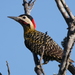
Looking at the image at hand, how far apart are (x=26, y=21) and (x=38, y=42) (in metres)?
1.02

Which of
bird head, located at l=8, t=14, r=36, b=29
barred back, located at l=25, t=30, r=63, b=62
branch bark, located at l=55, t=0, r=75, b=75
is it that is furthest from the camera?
bird head, located at l=8, t=14, r=36, b=29

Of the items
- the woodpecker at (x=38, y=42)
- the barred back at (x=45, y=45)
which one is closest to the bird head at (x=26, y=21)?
the woodpecker at (x=38, y=42)

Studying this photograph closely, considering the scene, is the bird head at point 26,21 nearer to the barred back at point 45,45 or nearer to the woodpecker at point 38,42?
the woodpecker at point 38,42

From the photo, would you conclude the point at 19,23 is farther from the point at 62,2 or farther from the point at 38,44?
the point at 62,2

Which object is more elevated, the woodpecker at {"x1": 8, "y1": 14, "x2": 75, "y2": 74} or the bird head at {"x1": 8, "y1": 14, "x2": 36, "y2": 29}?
the bird head at {"x1": 8, "y1": 14, "x2": 36, "y2": 29}

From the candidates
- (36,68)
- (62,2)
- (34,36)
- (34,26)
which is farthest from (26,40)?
(62,2)

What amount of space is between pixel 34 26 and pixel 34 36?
73 centimetres

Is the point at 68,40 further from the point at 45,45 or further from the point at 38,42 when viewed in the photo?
the point at 38,42

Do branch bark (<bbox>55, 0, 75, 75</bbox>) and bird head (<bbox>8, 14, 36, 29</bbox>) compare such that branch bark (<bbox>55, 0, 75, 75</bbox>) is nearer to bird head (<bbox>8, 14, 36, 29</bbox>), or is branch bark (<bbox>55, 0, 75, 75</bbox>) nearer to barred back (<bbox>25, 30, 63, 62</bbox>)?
barred back (<bbox>25, 30, 63, 62</bbox>)

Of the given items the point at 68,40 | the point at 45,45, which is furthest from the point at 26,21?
the point at 68,40

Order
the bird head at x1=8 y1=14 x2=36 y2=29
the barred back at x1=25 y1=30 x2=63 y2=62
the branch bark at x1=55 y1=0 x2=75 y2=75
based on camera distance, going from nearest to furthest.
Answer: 1. the branch bark at x1=55 y1=0 x2=75 y2=75
2. the barred back at x1=25 y1=30 x2=63 y2=62
3. the bird head at x1=8 y1=14 x2=36 y2=29

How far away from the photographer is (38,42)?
324 inches

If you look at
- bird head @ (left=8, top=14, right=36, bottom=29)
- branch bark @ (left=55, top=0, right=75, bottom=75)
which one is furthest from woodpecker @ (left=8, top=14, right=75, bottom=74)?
branch bark @ (left=55, top=0, right=75, bottom=75)

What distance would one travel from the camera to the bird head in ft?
28.5
